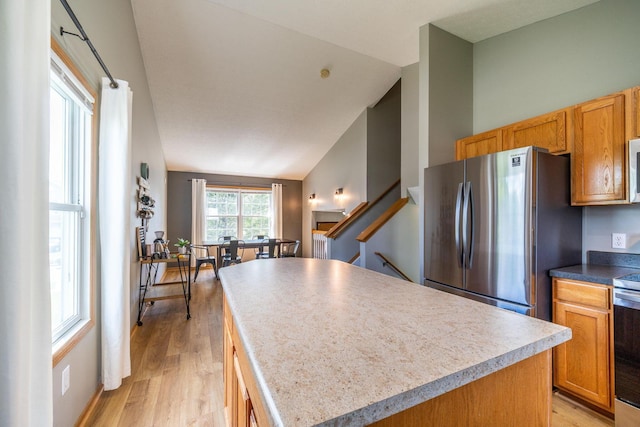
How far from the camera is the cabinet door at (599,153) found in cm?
182

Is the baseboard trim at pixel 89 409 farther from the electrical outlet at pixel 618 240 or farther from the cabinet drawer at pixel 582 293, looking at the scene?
the electrical outlet at pixel 618 240

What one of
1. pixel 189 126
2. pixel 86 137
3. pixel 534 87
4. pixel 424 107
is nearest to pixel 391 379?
pixel 86 137

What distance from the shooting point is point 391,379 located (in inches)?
22.8

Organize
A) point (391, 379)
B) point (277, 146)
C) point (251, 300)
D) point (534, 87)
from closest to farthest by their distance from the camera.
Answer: point (391, 379) → point (251, 300) → point (534, 87) → point (277, 146)

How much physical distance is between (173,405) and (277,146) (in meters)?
4.86

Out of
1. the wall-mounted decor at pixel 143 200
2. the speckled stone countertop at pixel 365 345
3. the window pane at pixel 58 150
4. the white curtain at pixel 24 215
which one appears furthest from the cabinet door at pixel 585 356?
the wall-mounted decor at pixel 143 200

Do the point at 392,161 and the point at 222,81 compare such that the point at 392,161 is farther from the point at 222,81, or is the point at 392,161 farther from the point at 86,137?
the point at 86,137

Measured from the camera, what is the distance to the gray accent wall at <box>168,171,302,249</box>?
22.5ft

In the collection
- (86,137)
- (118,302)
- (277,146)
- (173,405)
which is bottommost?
(173,405)

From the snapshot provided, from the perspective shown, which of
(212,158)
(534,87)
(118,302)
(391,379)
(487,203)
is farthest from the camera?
(212,158)

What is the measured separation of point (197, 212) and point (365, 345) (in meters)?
6.99

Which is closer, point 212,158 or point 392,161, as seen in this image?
point 392,161

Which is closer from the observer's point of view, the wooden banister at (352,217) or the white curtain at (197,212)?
the wooden banister at (352,217)

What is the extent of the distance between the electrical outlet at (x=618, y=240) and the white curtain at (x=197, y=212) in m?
7.08
